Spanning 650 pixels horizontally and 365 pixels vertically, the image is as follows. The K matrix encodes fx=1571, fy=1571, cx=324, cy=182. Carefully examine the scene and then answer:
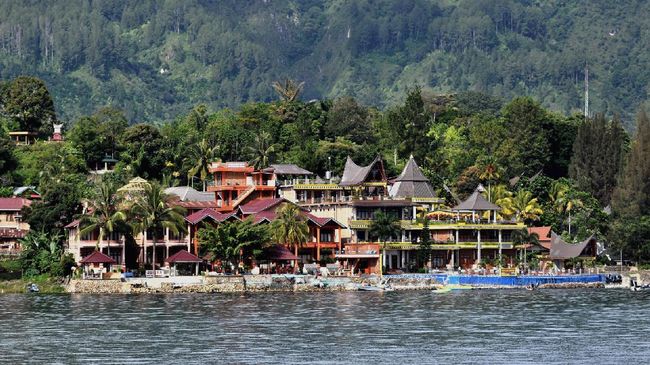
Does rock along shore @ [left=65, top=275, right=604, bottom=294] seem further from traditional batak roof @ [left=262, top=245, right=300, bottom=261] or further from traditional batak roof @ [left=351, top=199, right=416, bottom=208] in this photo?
traditional batak roof @ [left=351, top=199, right=416, bottom=208]

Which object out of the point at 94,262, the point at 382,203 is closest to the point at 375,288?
the point at 382,203

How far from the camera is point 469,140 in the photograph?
595 ft

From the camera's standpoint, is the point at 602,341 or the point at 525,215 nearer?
the point at 602,341

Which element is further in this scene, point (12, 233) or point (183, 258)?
point (12, 233)

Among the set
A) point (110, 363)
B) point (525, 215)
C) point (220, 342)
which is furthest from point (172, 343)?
point (525, 215)

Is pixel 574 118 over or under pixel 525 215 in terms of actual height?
over

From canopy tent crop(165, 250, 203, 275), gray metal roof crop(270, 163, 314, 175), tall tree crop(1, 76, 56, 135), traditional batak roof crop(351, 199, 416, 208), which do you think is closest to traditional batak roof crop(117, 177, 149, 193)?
canopy tent crop(165, 250, 203, 275)

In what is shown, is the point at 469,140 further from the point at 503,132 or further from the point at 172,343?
the point at 172,343

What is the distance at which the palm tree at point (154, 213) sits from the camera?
416 feet

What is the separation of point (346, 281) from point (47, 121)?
216ft

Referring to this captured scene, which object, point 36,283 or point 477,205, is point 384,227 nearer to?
point 477,205

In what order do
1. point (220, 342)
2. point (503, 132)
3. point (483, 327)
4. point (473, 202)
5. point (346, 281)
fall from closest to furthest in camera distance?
point (220, 342)
point (483, 327)
point (346, 281)
point (473, 202)
point (503, 132)

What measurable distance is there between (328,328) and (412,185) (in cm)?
5730

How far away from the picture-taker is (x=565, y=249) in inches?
5531
